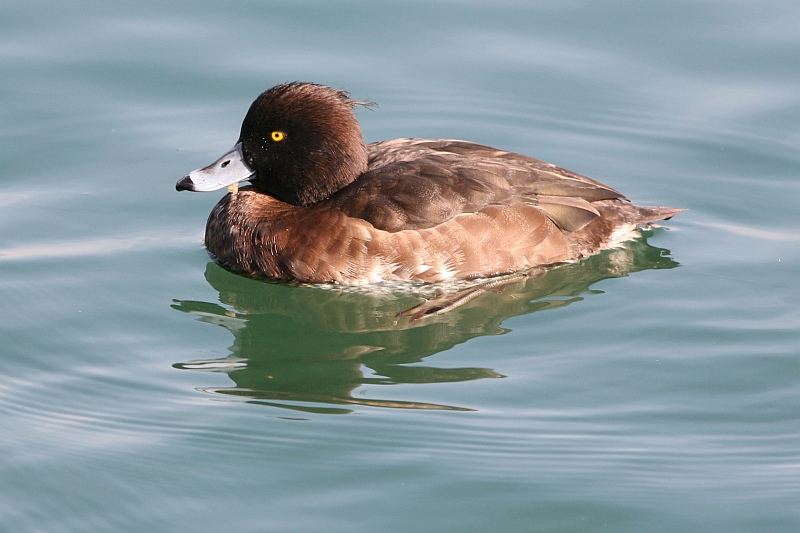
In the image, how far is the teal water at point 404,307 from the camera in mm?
7008

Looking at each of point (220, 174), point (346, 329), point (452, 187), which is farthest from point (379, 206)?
point (220, 174)

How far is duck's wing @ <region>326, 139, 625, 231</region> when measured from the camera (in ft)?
30.7

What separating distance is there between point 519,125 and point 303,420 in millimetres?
4486

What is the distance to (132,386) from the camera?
7.98 meters

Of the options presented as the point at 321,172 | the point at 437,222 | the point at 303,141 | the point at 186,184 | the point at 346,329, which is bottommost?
the point at 346,329

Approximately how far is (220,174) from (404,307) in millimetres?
1603

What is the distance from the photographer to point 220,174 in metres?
9.73

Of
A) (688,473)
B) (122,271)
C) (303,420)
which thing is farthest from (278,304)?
(688,473)

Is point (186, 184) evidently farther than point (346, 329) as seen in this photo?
Yes

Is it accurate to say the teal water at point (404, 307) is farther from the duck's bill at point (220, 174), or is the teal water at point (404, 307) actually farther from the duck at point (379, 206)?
the duck's bill at point (220, 174)

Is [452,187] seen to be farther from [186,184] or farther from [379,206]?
[186,184]

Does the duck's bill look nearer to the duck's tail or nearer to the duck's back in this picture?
the duck's back

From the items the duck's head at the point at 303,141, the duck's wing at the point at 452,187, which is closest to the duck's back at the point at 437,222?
the duck's wing at the point at 452,187

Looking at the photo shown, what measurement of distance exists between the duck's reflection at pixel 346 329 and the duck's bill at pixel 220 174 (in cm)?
54
